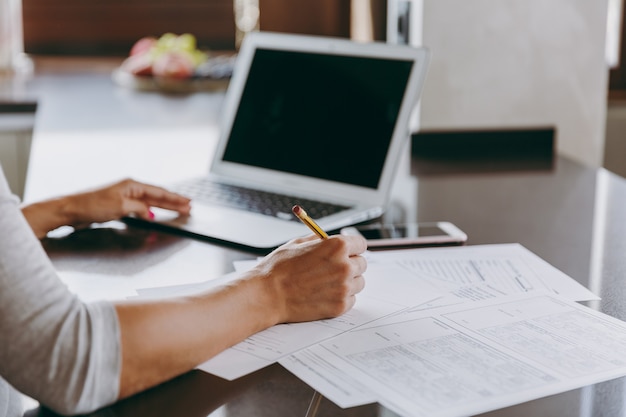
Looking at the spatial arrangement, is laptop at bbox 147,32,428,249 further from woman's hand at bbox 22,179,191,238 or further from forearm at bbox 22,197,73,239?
forearm at bbox 22,197,73,239

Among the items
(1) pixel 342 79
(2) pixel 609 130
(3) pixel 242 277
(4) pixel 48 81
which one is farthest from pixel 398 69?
(2) pixel 609 130

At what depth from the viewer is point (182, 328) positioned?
0.85 metres

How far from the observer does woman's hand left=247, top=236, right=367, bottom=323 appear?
3.16 feet

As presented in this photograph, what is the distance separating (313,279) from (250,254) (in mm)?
287

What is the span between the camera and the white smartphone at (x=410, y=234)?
1.28m

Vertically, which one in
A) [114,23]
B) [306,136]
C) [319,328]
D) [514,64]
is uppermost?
[114,23]

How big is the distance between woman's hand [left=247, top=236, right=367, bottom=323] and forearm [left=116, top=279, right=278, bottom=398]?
0.02 m

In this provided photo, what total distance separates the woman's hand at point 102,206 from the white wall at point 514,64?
2.70ft

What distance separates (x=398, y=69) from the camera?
1.49 meters

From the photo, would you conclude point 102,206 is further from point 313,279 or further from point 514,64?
point 514,64

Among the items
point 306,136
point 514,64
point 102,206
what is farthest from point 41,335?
point 514,64

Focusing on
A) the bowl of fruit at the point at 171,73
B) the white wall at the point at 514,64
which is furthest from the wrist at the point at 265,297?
the bowl of fruit at the point at 171,73

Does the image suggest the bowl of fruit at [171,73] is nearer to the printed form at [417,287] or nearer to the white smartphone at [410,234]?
the white smartphone at [410,234]

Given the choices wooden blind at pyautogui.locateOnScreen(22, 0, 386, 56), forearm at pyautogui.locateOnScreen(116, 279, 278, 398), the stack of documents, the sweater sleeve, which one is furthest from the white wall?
wooden blind at pyautogui.locateOnScreen(22, 0, 386, 56)
